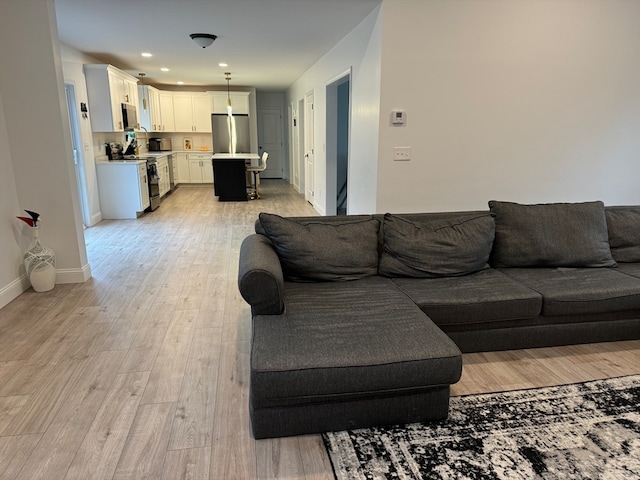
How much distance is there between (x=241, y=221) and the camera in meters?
6.42

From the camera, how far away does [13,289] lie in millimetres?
3420

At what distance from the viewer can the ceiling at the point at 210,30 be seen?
3.74 m

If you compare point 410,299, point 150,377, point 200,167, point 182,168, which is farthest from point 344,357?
point 182,168

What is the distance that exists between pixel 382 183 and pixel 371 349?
2.31 meters

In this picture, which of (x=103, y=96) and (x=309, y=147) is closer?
(x=103, y=96)

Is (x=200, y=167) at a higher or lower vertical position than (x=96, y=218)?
higher

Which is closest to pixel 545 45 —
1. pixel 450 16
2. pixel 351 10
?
pixel 450 16

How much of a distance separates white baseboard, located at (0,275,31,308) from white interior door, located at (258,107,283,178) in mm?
8919

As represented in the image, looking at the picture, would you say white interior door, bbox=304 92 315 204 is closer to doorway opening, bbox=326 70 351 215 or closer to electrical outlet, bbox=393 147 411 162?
doorway opening, bbox=326 70 351 215

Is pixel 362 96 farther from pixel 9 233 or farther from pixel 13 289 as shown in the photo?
pixel 13 289

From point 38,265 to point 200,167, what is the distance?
731cm

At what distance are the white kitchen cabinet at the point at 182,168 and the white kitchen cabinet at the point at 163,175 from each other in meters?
1.10

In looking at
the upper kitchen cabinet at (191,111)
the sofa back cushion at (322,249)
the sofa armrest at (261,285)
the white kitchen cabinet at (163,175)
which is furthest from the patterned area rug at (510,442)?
the upper kitchen cabinet at (191,111)

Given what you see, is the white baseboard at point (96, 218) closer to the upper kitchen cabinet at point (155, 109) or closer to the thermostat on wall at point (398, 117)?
the upper kitchen cabinet at point (155, 109)
